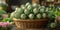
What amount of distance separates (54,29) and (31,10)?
0.26m

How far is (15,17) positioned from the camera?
1348 millimetres

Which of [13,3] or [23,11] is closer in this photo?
[23,11]

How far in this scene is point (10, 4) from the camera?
6422 mm

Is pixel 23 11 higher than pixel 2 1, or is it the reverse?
pixel 2 1

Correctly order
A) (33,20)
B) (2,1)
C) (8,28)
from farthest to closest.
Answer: (2,1) → (8,28) → (33,20)

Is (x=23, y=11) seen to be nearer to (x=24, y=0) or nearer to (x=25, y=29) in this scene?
(x=25, y=29)

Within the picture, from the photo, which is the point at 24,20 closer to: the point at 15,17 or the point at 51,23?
the point at 15,17

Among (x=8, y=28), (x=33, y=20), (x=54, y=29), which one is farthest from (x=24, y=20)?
(x=54, y=29)

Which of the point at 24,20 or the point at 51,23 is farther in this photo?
the point at 51,23

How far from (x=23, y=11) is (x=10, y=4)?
16.8ft

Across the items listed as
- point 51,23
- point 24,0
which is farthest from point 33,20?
point 24,0

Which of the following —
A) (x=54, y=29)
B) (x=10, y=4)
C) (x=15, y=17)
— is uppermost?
(x=10, y=4)

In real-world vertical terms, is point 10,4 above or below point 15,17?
above

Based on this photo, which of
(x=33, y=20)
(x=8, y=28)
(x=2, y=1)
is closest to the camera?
(x=33, y=20)
